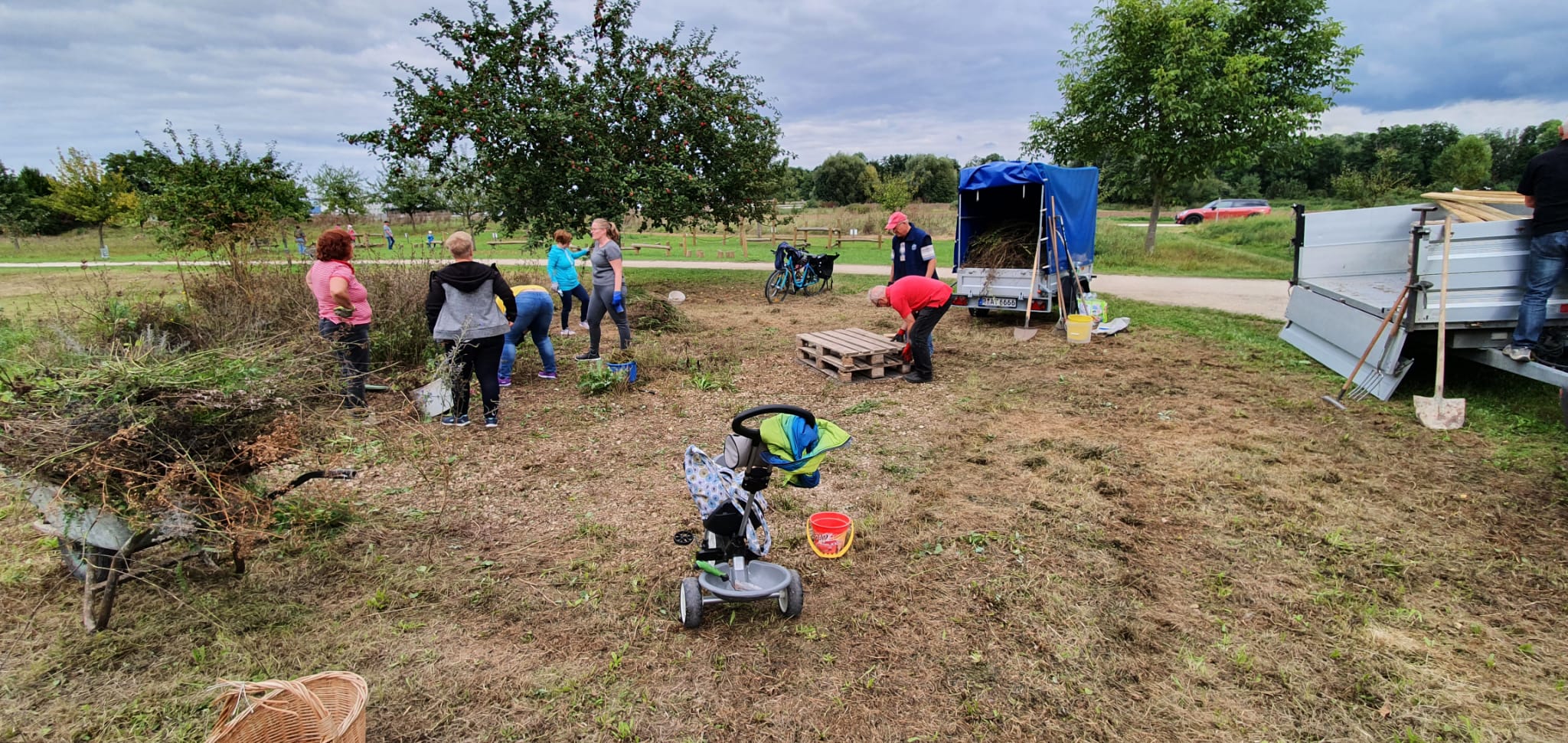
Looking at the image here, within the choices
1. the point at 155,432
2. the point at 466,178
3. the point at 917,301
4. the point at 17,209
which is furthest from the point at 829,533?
the point at 17,209

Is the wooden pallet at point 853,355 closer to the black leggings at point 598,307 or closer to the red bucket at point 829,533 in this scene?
the black leggings at point 598,307

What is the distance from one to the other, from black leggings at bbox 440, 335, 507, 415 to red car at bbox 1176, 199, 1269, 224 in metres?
36.0

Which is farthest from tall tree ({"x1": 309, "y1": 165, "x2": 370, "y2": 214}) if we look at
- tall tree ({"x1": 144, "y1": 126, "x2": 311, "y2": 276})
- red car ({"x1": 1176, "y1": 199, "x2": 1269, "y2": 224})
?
red car ({"x1": 1176, "y1": 199, "x2": 1269, "y2": 224})

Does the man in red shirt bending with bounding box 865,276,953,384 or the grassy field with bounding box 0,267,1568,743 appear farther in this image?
the man in red shirt bending with bounding box 865,276,953,384

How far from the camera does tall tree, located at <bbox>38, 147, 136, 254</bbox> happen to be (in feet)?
80.8

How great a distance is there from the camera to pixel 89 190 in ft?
82.6

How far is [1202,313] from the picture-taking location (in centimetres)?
1048

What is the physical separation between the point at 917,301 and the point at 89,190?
3330 centimetres

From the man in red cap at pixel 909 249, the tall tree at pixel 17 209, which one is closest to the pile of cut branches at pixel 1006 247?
the man in red cap at pixel 909 249

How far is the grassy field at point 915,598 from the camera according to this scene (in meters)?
2.52

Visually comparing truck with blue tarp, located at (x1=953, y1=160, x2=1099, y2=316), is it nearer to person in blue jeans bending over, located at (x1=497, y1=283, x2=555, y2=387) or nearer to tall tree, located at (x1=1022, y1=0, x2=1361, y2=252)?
person in blue jeans bending over, located at (x1=497, y1=283, x2=555, y2=387)

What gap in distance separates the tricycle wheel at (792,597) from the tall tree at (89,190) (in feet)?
106

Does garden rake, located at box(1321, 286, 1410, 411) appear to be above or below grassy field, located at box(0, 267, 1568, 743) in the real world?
above

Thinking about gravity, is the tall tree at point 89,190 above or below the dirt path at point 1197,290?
above
